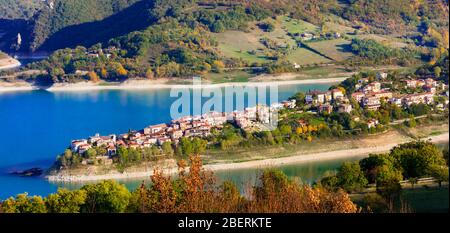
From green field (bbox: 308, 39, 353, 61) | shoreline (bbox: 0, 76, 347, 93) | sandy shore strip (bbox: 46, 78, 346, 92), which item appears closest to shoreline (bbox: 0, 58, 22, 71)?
shoreline (bbox: 0, 76, 347, 93)

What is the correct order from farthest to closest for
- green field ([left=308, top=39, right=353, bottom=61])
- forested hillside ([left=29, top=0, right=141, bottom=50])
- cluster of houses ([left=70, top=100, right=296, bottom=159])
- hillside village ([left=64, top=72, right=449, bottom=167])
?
forested hillside ([left=29, top=0, right=141, bottom=50]), green field ([left=308, top=39, right=353, bottom=61]), hillside village ([left=64, top=72, right=449, bottom=167]), cluster of houses ([left=70, top=100, right=296, bottom=159])

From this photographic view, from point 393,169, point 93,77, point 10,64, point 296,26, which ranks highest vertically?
point 393,169

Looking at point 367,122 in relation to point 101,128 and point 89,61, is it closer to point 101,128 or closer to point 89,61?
point 101,128

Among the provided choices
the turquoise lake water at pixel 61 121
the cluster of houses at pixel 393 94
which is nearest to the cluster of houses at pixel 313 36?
the turquoise lake water at pixel 61 121

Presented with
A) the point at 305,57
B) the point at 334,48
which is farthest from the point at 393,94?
the point at 334,48

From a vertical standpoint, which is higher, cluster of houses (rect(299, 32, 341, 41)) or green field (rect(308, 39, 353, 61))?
cluster of houses (rect(299, 32, 341, 41))

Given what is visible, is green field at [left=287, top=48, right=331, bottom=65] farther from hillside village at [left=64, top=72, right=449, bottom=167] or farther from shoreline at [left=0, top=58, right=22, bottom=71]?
shoreline at [left=0, top=58, right=22, bottom=71]

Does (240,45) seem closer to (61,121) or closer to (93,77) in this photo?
(93,77)
